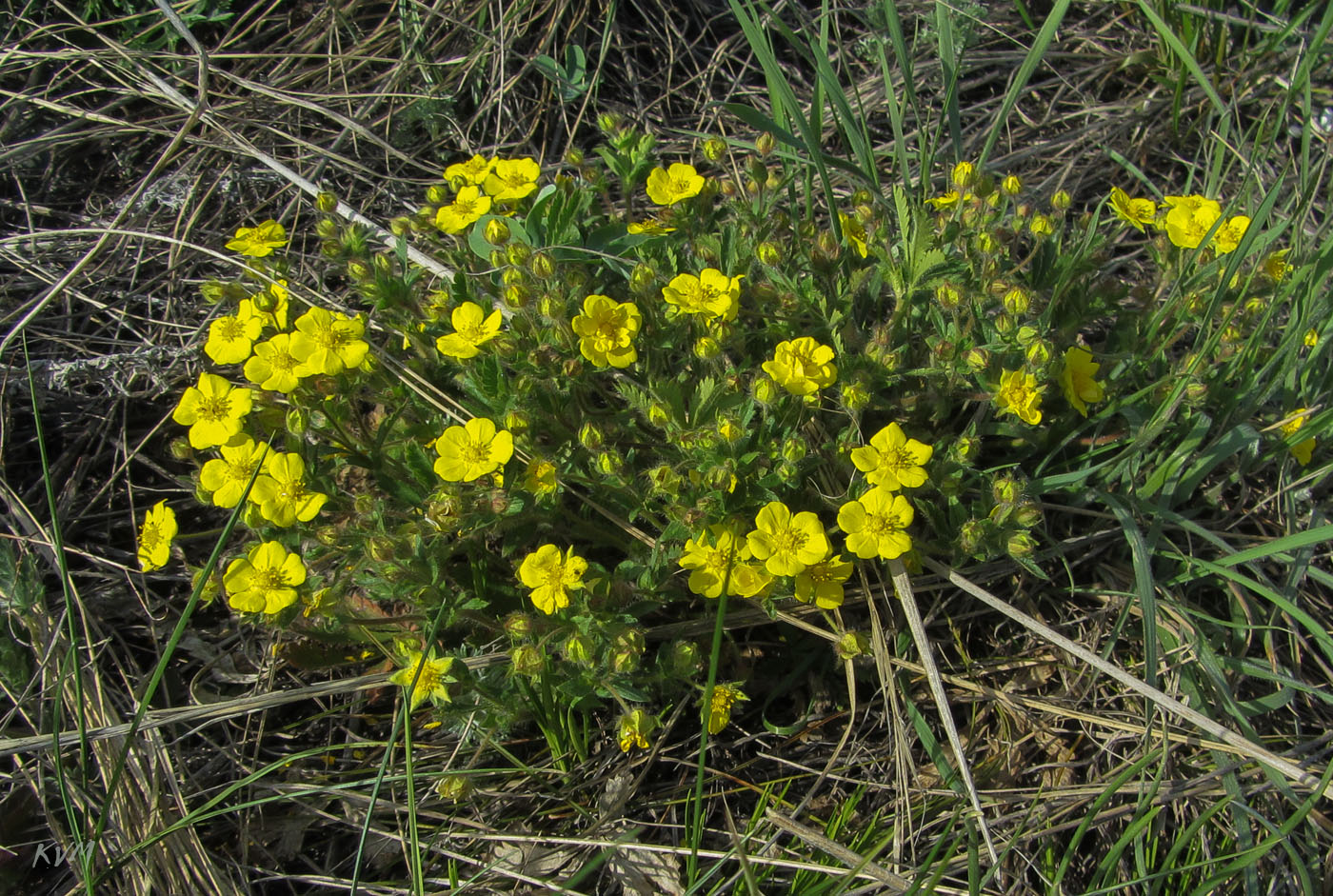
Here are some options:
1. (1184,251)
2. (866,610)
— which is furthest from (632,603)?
(1184,251)

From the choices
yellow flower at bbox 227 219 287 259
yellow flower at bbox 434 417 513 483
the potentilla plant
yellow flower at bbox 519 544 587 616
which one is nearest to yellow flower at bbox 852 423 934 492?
the potentilla plant

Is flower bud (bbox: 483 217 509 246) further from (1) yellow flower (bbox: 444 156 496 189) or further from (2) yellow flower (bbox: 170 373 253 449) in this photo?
(2) yellow flower (bbox: 170 373 253 449)

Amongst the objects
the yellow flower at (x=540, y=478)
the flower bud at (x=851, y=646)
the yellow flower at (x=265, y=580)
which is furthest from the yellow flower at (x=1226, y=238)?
the yellow flower at (x=265, y=580)

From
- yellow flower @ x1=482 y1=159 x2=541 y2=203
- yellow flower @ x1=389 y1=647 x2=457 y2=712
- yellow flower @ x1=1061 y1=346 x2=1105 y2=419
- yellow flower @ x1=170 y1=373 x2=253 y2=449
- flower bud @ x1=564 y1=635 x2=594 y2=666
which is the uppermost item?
yellow flower @ x1=482 y1=159 x2=541 y2=203

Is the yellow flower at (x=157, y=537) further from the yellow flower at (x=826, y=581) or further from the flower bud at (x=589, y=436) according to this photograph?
the yellow flower at (x=826, y=581)

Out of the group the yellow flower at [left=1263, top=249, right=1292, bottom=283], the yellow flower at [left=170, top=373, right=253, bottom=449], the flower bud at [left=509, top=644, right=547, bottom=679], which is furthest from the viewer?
the yellow flower at [left=1263, top=249, right=1292, bottom=283]

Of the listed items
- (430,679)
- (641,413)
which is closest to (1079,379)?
(641,413)

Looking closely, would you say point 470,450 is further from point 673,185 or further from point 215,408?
point 673,185

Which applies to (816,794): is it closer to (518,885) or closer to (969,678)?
(969,678)

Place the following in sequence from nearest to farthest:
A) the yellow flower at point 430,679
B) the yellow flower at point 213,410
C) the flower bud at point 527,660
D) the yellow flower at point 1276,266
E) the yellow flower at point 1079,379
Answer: the flower bud at point 527,660
the yellow flower at point 430,679
the yellow flower at point 213,410
the yellow flower at point 1079,379
the yellow flower at point 1276,266
